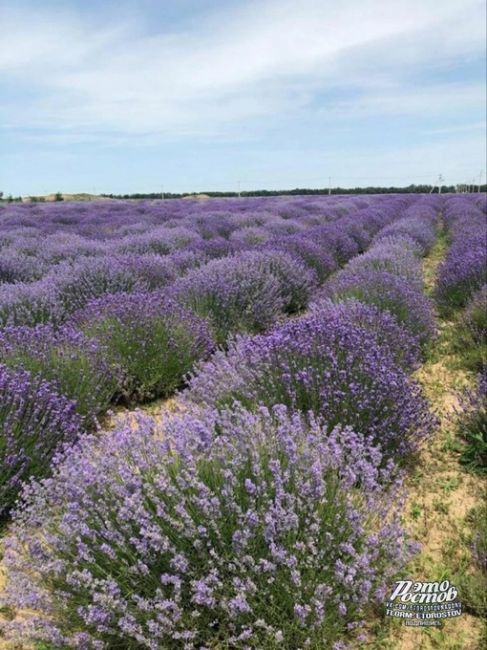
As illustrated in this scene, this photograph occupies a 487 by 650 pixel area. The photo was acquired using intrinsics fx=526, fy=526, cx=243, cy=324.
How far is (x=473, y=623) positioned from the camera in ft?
6.44

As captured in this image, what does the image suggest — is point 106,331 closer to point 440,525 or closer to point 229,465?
point 229,465

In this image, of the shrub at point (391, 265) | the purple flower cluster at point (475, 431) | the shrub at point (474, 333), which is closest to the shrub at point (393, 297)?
the shrub at point (474, 333)

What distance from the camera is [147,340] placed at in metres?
4.10

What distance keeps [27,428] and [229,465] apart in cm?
128

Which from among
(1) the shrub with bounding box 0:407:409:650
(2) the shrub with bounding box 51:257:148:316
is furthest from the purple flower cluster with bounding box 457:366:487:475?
(2) the shrub with bounding box 51:257:148:316

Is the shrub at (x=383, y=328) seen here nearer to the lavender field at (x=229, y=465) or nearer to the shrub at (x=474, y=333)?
the lavender field at (x=229, y=465)

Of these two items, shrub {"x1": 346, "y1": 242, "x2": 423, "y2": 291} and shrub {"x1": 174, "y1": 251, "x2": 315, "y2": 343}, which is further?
shrub {"x1": 346, "y1": 242, "x2": 423, "y2": 291}

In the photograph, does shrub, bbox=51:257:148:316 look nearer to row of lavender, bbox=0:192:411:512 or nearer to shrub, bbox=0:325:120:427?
row of lavender, bbox=0:192:411:512

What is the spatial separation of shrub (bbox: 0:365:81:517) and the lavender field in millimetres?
15

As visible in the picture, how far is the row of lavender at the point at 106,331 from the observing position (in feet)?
9.17

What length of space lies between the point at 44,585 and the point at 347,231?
398 inches

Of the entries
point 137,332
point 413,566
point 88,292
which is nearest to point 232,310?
point 137,332

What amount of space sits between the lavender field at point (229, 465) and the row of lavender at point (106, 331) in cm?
2

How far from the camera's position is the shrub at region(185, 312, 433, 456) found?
273cm
